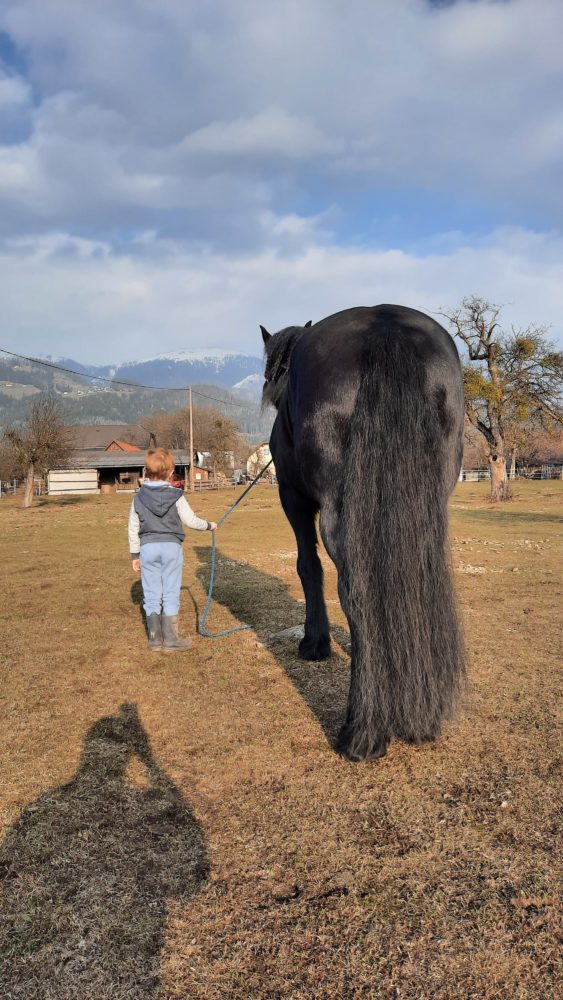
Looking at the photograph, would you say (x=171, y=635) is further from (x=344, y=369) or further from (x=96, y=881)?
(x=344, y=369)

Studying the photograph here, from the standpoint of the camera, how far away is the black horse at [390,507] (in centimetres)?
280

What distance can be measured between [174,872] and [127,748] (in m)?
1.19

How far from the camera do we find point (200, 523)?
5.30 meters

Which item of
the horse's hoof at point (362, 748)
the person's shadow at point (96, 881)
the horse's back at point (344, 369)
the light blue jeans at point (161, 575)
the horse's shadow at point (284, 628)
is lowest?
the horse's shadow at point (284, 628)

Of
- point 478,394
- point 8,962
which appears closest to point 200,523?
point 8,962

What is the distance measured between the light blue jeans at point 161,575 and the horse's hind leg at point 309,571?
3.92 ft

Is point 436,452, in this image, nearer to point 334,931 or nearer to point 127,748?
point 334,931

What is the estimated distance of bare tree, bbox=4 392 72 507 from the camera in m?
30.0

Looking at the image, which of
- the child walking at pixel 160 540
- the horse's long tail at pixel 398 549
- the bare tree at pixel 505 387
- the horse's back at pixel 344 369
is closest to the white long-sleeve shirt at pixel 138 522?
the child walking at pixel 160 540

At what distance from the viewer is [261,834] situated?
2439mm

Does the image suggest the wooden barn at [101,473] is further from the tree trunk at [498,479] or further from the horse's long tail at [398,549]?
the horse's long tail at [398,549]

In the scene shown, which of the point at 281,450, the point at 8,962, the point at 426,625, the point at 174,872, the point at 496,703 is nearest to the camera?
the point at 8,962

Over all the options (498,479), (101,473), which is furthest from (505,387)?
(101,473)

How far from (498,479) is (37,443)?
2459cm
